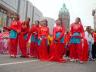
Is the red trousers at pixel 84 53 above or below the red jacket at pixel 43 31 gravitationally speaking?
below

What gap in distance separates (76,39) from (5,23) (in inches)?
910

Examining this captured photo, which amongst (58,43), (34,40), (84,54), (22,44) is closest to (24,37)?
(22,44)

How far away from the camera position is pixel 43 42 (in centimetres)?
1430

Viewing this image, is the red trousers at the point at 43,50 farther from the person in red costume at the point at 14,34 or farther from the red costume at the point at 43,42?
the person in red costume at the point at 14,34

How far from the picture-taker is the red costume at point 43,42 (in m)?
14.1

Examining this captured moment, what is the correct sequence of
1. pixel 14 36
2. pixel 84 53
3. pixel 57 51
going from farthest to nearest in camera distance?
pixel 14 36
pixel 84 53
pixel 57 51

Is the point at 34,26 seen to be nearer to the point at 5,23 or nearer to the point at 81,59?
the point at 81,59

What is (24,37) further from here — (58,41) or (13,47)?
(58,41)

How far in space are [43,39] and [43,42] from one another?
0.51 feet

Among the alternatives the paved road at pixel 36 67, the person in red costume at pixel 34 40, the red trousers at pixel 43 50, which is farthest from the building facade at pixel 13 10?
the paved road at pixel 36 67

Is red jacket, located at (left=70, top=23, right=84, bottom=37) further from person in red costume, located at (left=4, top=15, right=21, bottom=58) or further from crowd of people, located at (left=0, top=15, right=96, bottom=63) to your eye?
person in red costume, located at (left=4, top=15, right=21, bottom=58)

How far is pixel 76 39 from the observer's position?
12938 mm

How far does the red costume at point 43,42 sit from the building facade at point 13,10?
15258 mm

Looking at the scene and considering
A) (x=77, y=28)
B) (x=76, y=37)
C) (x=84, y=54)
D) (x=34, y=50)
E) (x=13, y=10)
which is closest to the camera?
(x=77, y=28)
